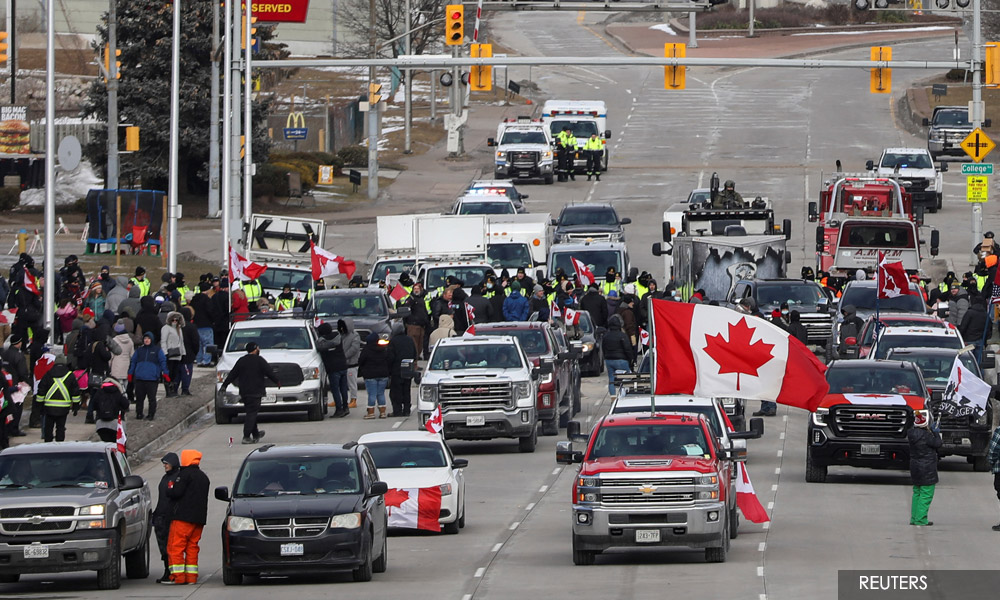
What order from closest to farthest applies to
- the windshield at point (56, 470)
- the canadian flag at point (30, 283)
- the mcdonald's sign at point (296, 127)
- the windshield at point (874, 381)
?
the windshield at point (56, 470)
the windshield at point (874, 381)
the canadian flag at point (30, 283)
the mcdonald's sign at point (296, 127)

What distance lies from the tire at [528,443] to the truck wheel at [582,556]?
8402 mm

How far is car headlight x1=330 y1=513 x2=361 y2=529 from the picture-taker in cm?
1734

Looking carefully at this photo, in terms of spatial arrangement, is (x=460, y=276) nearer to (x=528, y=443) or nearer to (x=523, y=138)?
(x=528, y=443)

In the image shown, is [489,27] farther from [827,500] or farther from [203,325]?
[827,500]

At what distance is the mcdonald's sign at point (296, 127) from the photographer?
7275cm

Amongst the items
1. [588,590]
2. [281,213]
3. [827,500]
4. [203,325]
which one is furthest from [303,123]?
[588,590]

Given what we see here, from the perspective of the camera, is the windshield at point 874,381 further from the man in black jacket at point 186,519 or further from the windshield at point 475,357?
the man in black jacket at point 186,519

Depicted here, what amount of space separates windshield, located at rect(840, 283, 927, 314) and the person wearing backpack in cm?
1710

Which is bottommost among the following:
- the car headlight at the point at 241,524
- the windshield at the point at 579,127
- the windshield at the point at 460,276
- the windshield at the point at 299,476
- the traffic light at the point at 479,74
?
the car headlight at the point at 241,524

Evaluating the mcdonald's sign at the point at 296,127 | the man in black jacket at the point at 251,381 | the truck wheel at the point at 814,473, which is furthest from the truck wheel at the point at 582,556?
the mcdonald's sign at the point at 296,127

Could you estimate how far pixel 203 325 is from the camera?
34531 mm

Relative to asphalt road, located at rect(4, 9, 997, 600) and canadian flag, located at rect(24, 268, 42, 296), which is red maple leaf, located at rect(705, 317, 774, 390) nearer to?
asphalt road, located at rect(4, 9, 997, 600)

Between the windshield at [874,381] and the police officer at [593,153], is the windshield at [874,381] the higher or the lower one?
the lower one

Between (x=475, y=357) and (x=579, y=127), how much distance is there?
40.2m
